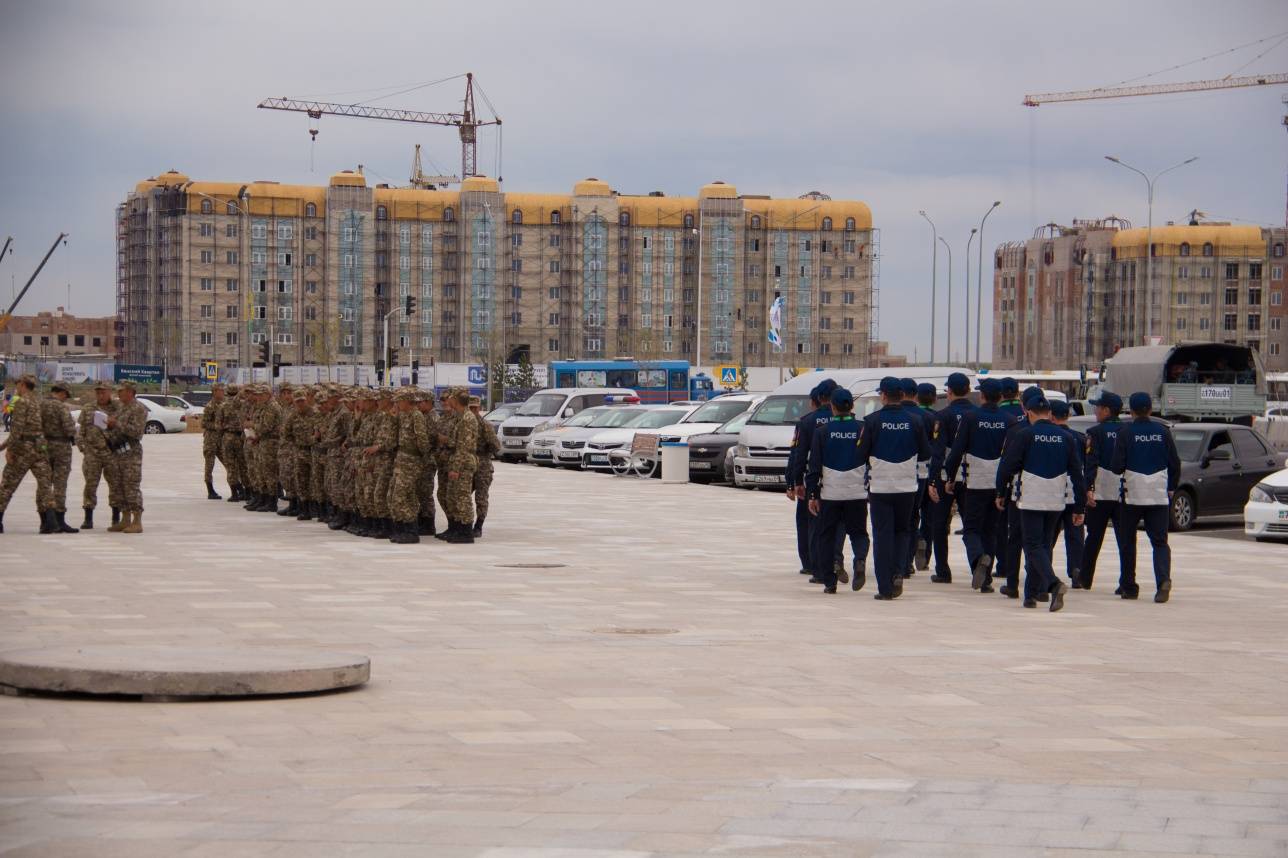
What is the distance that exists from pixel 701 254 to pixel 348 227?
27624mm

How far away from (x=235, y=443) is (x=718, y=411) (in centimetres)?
1262

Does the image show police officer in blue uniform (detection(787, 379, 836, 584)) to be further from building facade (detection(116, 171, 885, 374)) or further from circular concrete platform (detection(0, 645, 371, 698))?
building facade (detection(116, 171, 885, 374))

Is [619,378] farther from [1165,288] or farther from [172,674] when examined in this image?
[1165,288]

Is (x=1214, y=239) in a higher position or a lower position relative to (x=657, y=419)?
higher

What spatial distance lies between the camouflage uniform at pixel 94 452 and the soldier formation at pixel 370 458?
2606 mm

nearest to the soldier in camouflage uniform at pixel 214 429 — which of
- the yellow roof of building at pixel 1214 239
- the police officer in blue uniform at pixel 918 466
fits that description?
the police officer in blue uniform at pixel 918 466

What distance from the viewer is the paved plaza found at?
6.04 m

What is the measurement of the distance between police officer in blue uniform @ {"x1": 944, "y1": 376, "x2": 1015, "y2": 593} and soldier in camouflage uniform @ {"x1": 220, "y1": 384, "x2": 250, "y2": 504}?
13197 mm

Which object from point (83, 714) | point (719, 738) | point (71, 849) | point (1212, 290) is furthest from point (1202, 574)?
point (1212, 290)

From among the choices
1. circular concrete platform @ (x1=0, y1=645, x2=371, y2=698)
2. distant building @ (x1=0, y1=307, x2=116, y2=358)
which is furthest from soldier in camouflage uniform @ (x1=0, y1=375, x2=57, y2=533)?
distant building @ (x1=0, y1=307, x2=116, y2=358)

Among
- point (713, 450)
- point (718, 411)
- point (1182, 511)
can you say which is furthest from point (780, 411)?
point (1182, 511)

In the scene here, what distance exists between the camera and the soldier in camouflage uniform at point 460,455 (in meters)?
18.6

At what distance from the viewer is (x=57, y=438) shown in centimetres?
1950

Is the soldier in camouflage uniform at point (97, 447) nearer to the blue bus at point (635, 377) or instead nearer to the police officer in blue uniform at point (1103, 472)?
the police officer in blue uniform at point (1103, 472)
